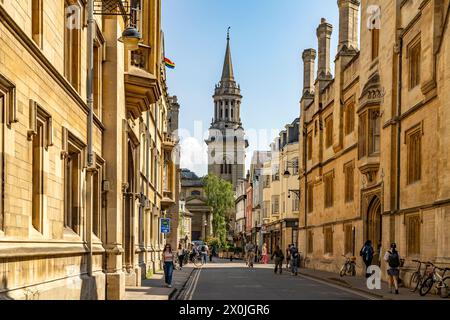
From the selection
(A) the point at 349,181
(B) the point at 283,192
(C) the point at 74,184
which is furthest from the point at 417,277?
(B) the point at 283,192

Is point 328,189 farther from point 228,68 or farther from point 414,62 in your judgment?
point 228,68

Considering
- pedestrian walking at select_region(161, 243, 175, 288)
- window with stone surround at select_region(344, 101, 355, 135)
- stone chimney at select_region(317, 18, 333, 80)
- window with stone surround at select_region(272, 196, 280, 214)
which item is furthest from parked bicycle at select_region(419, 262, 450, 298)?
window with stone surround at select_region(272, 196, 280, 214)

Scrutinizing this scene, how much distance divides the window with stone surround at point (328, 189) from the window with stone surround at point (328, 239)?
1.46 metres

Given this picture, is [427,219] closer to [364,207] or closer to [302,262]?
[364,207]

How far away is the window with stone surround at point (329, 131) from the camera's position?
140ft

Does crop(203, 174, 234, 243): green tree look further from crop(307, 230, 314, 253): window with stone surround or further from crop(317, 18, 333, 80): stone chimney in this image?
crop(317, 18, 333, 80): stone chimney

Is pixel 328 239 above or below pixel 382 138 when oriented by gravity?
below

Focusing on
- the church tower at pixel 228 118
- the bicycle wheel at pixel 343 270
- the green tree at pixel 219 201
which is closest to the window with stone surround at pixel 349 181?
the bicycle wheel at pixel 343 270

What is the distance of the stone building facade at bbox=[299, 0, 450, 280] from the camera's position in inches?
893

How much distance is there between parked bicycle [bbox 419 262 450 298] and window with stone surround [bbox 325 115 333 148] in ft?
71.7

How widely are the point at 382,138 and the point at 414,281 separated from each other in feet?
24.3

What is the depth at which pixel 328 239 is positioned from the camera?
4234 centimetres

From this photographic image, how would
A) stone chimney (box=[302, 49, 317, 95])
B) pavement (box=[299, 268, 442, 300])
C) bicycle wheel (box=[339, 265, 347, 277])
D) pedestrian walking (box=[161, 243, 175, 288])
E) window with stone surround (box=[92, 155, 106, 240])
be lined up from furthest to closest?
1. stone chimney (box=[302, 49, 317, 95])
2. bicycle wheel (box=[339, 265, 347, 277])
3. pedestrian walking (box=[161, 243, 175, 288])
4. pavement (box=[299, 268, 442, 300])
5. window with stone surround (box=[92, 155, 106, 240])
